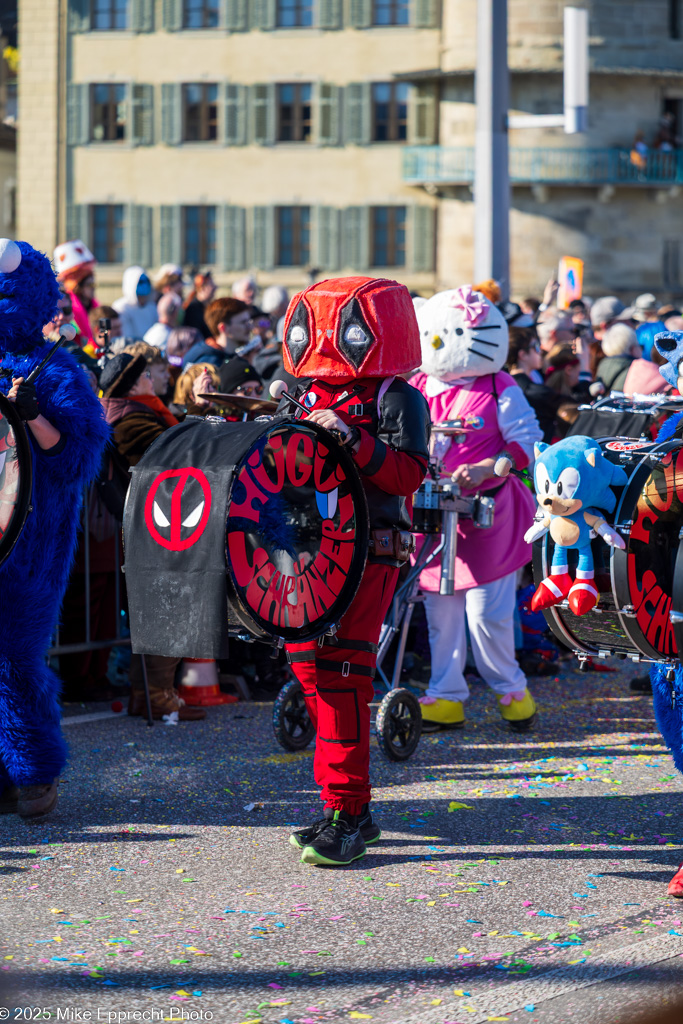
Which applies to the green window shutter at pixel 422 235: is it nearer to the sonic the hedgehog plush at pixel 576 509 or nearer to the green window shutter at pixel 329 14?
the green window shutter at pixel 329 14

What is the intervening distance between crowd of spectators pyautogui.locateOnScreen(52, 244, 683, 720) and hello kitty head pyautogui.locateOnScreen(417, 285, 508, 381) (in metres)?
1.06

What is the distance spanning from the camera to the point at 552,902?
4.63 m

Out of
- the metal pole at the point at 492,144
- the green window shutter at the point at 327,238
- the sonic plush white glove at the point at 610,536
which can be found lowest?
the sonic plush white glove at the point at 610,536

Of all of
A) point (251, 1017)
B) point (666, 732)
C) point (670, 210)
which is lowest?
point (251, 1017)

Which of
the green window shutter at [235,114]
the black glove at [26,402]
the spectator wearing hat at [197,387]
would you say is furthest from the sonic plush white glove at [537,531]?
the green window shutter at [235,114]

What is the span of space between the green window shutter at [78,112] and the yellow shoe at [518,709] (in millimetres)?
36123

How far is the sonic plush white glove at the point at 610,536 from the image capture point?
15.1ft

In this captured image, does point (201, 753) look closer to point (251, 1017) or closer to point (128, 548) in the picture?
point (128, 548)

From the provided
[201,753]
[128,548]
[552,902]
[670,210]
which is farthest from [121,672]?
[670,210]

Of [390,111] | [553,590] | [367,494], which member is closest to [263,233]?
[390,111]

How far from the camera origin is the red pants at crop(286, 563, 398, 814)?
5.02m

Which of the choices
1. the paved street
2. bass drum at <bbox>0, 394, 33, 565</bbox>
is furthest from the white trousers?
bass drum at <bbox>0, 394, 33, 565</bbox>

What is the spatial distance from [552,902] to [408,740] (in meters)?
1.87

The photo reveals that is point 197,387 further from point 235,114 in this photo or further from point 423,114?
point 235,114
